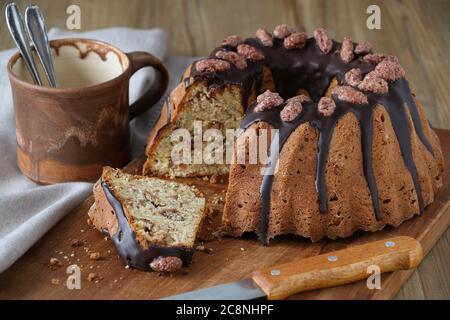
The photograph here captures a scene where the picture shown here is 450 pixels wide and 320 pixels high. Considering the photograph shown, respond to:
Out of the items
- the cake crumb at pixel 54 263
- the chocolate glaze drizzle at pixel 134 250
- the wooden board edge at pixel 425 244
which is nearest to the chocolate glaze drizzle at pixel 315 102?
the wooden board edge at pixel 425 244

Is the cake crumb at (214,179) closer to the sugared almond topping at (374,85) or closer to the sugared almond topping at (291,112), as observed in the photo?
the sugared almond topping at (291,112)

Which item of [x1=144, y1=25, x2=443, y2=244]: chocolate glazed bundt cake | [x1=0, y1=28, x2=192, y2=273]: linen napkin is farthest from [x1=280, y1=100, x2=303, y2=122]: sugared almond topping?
[x1=0, y1=28, x2=192, y2=273]: linen napkin

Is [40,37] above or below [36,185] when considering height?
above

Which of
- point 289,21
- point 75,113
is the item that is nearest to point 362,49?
point 75,113

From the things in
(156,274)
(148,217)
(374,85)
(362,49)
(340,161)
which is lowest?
(156,274)

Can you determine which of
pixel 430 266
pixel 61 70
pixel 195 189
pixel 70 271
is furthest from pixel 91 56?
pixel 430 266

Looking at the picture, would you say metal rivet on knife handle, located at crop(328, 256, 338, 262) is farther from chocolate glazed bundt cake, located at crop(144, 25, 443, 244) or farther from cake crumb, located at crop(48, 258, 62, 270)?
cake crumb, located at crop(48, 258, 62, 270)

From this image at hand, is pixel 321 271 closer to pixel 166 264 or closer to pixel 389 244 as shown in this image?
pixel 389 244

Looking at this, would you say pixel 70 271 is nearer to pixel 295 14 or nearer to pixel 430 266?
pixel 430 266
